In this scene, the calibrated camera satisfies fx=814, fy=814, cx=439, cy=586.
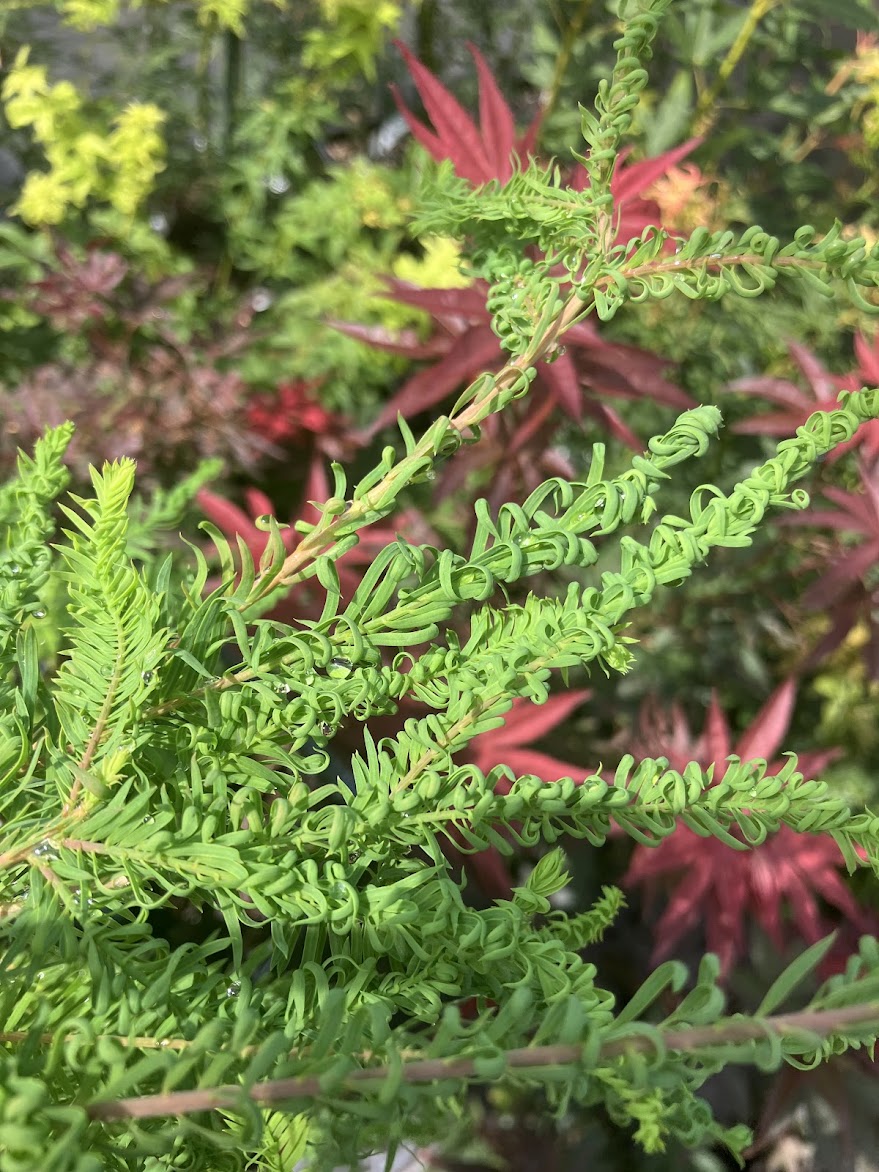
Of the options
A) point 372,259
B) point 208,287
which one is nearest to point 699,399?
point 372,259

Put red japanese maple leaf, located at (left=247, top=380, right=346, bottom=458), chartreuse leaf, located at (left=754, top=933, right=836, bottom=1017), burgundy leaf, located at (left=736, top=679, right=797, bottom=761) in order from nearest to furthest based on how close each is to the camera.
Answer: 1. chartreuse leaf, located at (left=754, top=933, right=836, bottom=1017)
2. burgundy leaf, located at (left=736, top=679, right=797, bottom=761)
3. red japanese maple leaf, located at (left=247, top=380, right=346, bottom=458)

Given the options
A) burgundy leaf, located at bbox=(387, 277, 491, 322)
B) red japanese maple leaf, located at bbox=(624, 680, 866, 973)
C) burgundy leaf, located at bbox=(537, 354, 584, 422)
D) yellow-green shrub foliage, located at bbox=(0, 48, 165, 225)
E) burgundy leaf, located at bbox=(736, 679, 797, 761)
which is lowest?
red japanese maple leaf, located at bbox=(624, 680, 866, 973)

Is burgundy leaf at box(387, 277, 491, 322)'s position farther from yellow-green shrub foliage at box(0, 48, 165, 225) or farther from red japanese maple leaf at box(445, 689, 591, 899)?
yellow-green shrub foliage at box(0, 48, 165, 225)

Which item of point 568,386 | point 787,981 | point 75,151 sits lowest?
point 568,386

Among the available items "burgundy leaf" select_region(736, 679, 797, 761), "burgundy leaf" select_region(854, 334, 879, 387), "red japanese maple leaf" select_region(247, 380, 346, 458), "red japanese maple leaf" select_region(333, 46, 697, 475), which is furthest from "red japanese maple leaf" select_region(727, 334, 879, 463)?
"red japanese maple leaf" select_region(247, 380, 346, 458)

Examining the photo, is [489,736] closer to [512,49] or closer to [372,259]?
[372,259]

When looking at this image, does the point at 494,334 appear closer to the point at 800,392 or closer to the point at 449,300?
the point at 449,300

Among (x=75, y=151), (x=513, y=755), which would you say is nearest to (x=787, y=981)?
(x=513, y=755)

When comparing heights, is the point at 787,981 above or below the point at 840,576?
above

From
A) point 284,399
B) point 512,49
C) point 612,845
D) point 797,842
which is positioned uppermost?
point 512,49

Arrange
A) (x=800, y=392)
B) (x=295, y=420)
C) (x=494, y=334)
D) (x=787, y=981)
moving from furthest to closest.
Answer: (x=295, y=420), (x=800, y=392), (x=494, y=334), (x=787, y=981)

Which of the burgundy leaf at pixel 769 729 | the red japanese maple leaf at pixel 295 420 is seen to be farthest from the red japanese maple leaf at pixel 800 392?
the red japanese maple leaf at pixel 295 420
